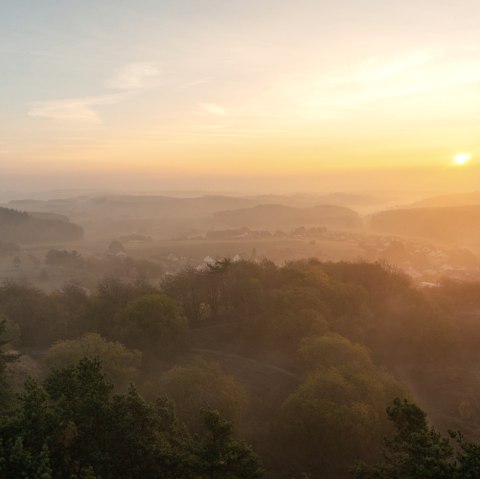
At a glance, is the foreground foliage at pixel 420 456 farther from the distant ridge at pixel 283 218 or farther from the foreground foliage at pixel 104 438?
the distant ridge at pixel 283 218

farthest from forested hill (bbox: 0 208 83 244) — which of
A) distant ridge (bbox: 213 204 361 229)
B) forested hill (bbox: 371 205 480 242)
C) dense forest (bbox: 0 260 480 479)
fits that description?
forested hill (bbox: 371 205 480 242)

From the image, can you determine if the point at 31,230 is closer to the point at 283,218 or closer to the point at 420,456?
the point at 283,218

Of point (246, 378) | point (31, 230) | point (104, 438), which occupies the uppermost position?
point (31, 230)

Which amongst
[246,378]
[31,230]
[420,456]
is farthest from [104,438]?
[31,230]

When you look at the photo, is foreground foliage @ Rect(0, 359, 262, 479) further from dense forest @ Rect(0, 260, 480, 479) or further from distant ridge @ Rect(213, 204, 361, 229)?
distant ridge @ Rect(213, 204, 361, 229)

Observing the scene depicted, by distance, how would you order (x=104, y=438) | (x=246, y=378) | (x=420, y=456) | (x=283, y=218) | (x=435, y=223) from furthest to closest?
(x=283, y=218), (x=435, y=223), (x=246, y=378), (x=104, y=438), (x=420, y=456)

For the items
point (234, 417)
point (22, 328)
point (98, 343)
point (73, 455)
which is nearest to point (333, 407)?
point (234, 417)

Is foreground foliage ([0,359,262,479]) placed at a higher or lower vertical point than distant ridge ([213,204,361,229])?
lower
